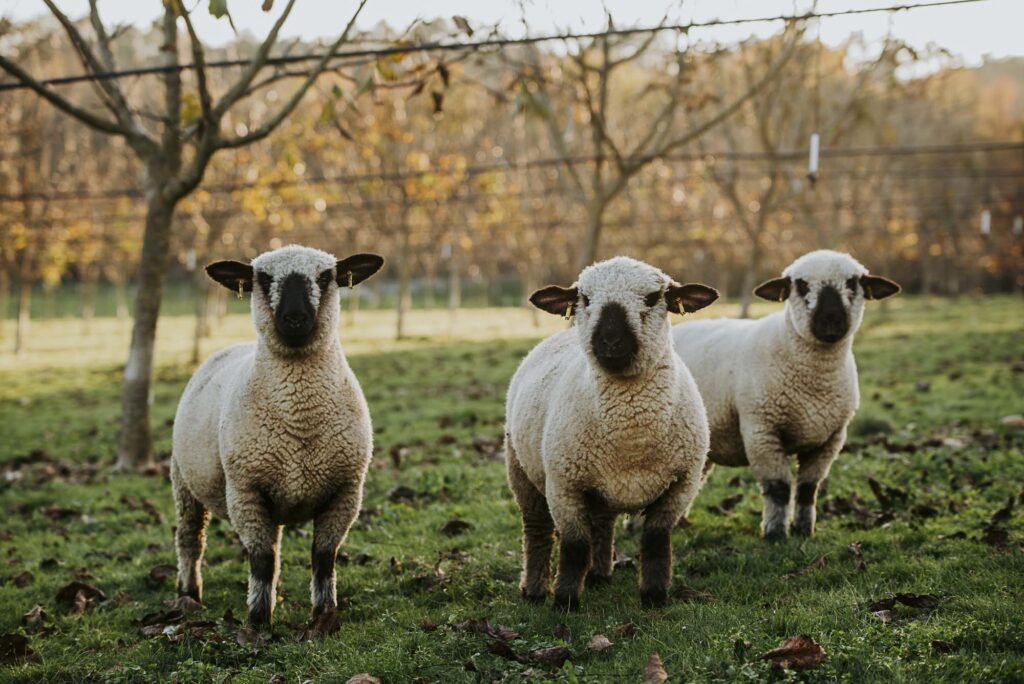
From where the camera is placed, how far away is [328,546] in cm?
510

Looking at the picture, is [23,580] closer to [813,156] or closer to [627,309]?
[627,309]

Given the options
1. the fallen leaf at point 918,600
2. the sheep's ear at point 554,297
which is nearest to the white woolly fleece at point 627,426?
the sheep's ear at point 554,297

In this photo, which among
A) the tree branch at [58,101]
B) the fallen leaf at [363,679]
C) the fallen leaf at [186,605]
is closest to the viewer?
the fallen leaf at [363,679]

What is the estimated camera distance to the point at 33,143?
1000 inches

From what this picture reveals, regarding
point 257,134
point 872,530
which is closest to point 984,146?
point 872,530

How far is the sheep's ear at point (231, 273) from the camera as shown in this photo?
17.2ft

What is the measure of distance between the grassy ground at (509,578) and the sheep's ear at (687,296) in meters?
1.63

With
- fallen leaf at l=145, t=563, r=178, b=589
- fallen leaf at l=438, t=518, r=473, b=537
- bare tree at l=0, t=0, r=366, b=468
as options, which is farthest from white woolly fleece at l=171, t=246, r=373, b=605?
bare tree at l=0, t=0, r=366, b=468

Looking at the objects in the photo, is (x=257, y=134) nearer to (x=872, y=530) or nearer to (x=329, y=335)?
(x=329, y=335)

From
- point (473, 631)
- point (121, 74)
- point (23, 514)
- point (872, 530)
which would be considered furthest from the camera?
point (23, 514)

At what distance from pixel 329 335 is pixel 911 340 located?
20138mm

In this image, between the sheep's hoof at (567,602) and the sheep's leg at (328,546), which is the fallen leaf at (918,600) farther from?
the sheep's leg at (328,546)

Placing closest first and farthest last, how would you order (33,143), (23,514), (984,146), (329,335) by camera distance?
1. (329,335)
2. (23,514)
3. (984,146)
4. (33,143)

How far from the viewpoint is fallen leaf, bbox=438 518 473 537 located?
6825 mm
